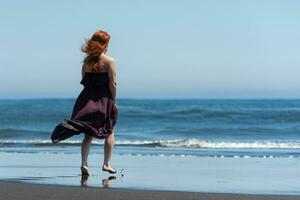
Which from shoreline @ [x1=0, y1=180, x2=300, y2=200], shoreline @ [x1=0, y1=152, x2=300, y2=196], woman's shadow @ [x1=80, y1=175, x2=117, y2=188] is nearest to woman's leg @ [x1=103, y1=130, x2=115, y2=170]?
shoreline @ [x1=0, y1=152, x2=300, y2=196]

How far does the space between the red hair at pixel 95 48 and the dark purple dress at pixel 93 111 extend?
0.09m

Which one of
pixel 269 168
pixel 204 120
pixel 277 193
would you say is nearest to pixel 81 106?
pixel 277 193

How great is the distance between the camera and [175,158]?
1257cm

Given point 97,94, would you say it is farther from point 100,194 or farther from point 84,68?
point 100,194

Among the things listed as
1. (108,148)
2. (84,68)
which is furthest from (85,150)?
(84,68)

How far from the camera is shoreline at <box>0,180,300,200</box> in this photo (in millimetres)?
6465

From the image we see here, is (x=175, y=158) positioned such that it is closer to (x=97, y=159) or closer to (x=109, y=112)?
(x=97, y=159)

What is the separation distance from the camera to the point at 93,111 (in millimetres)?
8453

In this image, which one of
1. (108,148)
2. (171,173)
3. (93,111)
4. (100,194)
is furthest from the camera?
(171,173)

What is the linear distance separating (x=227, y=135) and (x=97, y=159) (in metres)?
14.9

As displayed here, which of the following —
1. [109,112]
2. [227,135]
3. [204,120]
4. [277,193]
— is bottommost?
[277,193]

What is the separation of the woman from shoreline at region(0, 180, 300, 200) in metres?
1.37

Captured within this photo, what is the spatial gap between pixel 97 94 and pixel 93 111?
0.22 meters

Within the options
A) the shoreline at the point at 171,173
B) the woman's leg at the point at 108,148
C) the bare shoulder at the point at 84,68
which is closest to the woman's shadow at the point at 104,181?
the shoreline at the point at 171,173
